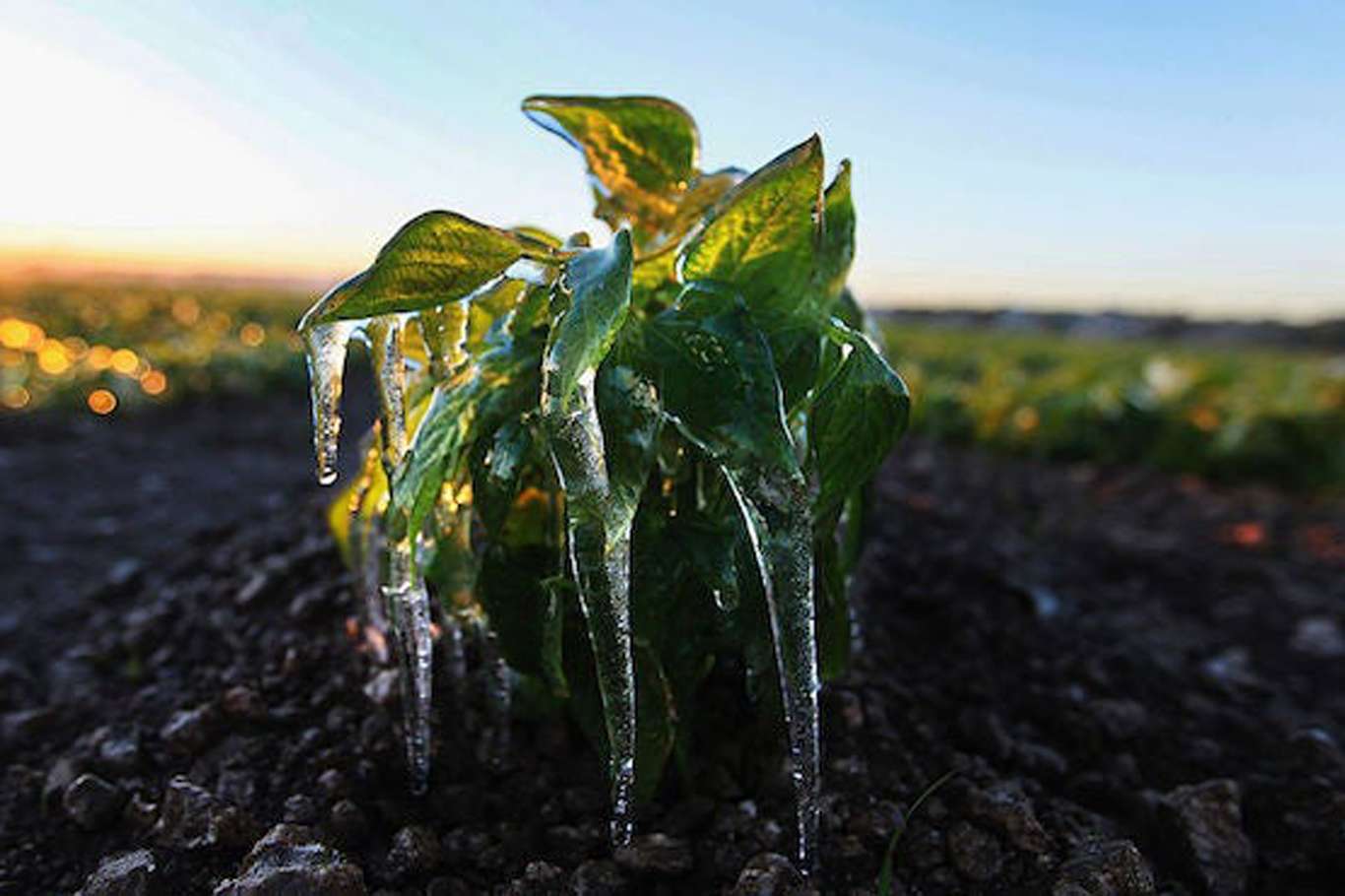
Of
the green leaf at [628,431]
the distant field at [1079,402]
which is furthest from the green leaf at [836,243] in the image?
the distant field at [1079,402]

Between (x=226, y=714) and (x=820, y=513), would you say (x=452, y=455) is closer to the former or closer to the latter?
(x=820, y=513)

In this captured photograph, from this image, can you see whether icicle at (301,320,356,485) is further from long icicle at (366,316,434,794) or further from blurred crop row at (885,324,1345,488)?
blurred crop row at (885,324,1345,488)

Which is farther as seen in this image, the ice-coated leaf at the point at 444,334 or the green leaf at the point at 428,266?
the ice-coated leaf at the point at 444,334

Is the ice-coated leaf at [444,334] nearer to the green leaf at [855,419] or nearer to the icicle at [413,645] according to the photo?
the icicle at [413,645]

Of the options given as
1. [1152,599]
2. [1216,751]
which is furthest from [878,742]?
[1152,599]

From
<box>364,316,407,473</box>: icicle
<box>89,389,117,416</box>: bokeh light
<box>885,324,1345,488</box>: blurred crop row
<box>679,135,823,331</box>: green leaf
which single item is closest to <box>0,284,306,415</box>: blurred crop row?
<box>89,389,117,416</box>: bokeh light

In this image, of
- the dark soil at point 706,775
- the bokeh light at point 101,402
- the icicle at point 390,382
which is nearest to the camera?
the icicle at point 390,382

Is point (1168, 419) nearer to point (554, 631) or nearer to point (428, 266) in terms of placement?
point (554, 631)

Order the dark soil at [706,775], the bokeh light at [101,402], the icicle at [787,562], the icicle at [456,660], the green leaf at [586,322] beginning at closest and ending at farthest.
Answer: the green leaf at [586,322] < the icicle at [787,562] < the dark soil at [706,775] < the icicle at [456,660] < the bokeh light at [101,402]
